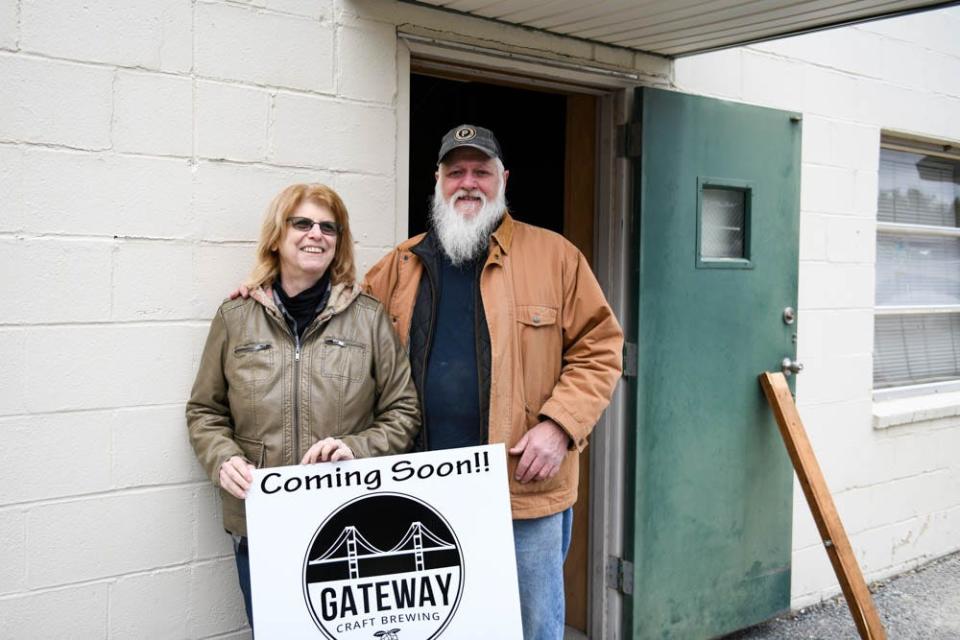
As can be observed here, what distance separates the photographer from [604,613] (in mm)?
3695

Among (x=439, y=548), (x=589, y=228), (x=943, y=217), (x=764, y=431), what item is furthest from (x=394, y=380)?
(x=943, y=217)

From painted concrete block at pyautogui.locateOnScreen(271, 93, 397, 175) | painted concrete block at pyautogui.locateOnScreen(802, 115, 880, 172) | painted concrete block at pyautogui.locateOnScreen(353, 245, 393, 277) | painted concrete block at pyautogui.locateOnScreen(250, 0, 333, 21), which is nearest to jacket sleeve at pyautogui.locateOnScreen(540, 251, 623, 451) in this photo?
painted concrete block at pyautogui.locateOnScreen(353, 245, 393, 277)

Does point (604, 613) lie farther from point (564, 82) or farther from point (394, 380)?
point (564, 82)

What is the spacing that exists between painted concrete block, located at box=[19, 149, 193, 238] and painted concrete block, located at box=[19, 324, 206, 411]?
280 mm

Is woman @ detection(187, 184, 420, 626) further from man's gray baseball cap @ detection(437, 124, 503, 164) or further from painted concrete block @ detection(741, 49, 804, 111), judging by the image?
painted concrete block @ detection(741, 49, 804, 111)

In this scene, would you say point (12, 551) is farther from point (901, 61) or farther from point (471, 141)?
point (901, 61)

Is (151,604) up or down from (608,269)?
down

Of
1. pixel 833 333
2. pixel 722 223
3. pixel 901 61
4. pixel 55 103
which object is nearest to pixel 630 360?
pixel 722 223

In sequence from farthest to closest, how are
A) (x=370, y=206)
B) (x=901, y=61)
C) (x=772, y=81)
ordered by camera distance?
(x=901, y=61) → (x=772, y=81) → (x=370, y=206)

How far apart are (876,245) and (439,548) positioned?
3.54m

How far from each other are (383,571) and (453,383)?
0.59m

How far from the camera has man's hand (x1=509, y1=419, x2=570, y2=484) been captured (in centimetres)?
259

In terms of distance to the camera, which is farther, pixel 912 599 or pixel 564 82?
pixel 912 599

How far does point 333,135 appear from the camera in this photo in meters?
2.82
